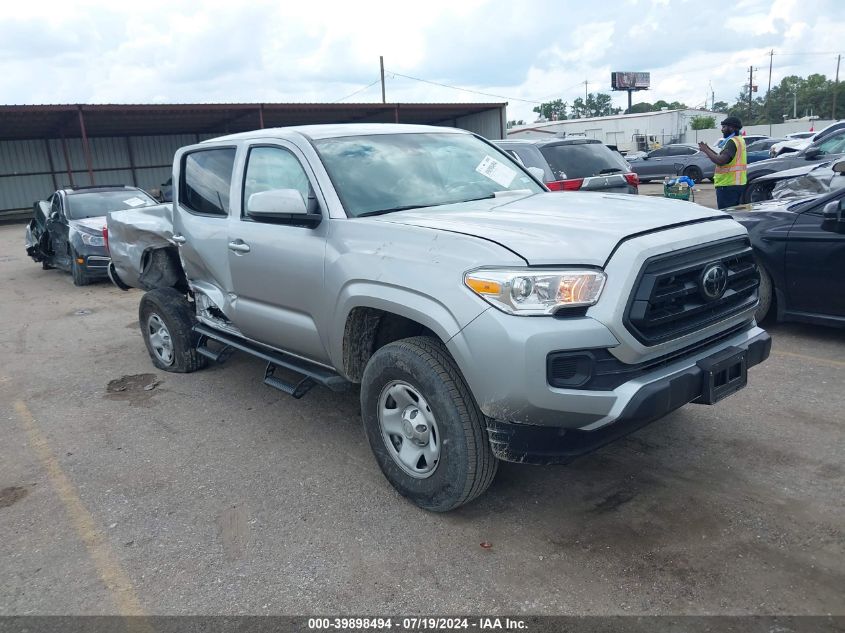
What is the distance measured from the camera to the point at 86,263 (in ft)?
37.1

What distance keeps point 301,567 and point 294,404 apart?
221cm

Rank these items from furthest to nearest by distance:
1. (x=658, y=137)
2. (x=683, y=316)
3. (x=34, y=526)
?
(x=658, y=137) → (x=34, y=526) → (x=683, y=316)

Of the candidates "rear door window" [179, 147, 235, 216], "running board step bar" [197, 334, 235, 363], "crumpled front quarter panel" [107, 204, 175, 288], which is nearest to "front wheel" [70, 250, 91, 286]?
"crumpled front quarter panel" [107, 204, 175, 288]

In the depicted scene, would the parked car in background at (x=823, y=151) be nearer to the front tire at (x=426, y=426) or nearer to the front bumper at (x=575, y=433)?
the front bumper at (x=575, y=433)

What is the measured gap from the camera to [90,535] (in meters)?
3.52

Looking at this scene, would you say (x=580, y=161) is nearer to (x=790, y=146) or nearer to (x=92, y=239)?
(x=92, y=239)

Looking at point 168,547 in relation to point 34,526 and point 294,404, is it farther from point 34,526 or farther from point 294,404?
point 294,404

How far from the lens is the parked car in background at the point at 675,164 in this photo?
80.5 ft

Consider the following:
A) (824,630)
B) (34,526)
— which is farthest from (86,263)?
(824,630)

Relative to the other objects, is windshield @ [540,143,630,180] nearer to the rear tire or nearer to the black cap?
the black cap

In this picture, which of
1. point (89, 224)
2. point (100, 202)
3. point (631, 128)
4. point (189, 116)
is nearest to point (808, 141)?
point (100, 202)

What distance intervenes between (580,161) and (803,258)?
448cm

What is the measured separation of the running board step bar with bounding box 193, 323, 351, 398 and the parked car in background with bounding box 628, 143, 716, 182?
70.7 ft

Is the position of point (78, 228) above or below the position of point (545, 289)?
below
